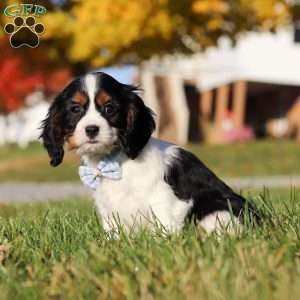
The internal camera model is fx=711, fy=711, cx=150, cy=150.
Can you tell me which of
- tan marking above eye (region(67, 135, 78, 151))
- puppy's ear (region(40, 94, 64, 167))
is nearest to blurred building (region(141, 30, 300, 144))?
puppy's ear (region(40, 94, 64, 167))

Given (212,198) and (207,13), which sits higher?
(207,13)

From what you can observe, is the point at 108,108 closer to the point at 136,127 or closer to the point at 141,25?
the point at 136,127

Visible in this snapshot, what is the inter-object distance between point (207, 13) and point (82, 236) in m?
14.5

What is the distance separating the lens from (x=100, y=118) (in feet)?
16.2

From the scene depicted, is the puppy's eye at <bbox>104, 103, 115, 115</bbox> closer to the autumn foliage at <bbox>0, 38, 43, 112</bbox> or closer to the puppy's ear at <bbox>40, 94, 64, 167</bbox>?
the puppy's ear at <bbox>40, 94, 64, 167</bbox>

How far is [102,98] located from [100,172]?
583 mm

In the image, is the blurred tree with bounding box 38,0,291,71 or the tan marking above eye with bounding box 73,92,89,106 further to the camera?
the blurred tree with bounding box 38,0,291,71

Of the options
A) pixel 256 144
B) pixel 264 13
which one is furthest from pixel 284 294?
pixel 256 144

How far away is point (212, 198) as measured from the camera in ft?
17.4

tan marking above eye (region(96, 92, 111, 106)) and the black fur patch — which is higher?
tan marking above eye (region(96, 92, 111, 106))

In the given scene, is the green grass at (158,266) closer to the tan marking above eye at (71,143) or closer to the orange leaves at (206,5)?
the tan marking above eye at (71,143)

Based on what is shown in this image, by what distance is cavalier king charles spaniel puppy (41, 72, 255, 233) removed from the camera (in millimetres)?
5000

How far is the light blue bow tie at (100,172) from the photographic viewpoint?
516 cm

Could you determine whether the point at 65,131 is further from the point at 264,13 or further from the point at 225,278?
the point at 264,13
